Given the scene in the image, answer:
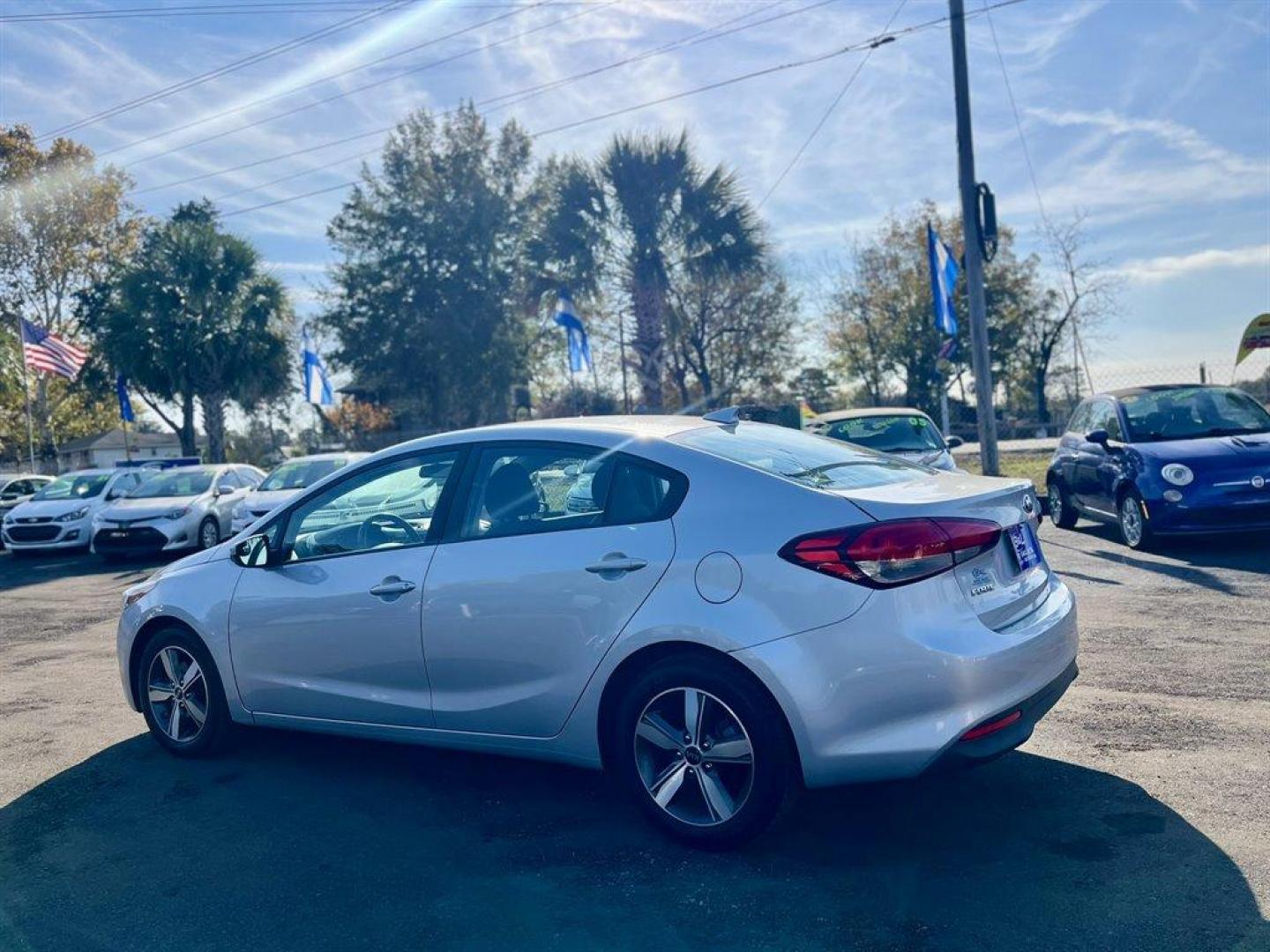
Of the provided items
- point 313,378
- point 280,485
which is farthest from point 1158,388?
point 313,378

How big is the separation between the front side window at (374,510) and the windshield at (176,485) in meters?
12.7

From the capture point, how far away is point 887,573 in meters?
3.53

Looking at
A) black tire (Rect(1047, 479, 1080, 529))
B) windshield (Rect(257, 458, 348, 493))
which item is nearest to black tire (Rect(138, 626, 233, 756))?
black tire (Rect(1047, 479, 1080, 529))

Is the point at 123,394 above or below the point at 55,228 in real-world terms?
below

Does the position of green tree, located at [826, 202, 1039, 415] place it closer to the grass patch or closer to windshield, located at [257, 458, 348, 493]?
the grass patch

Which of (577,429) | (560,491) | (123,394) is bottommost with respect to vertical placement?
(560,491)

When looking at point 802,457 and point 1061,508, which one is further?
point 1061,508

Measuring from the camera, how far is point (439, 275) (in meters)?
36.7

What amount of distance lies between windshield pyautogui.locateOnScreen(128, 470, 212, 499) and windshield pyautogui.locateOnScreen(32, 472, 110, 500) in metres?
2.25

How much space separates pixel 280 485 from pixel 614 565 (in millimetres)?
13593

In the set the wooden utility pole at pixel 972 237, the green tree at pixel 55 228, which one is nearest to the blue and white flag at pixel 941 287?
the wooden utility pole at pixel 972 237

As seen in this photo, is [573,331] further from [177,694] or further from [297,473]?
[177,694]

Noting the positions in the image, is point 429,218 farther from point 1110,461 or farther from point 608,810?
point 608,810

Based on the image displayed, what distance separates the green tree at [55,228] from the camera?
4141cm
